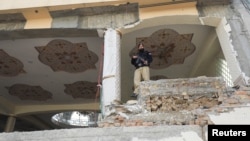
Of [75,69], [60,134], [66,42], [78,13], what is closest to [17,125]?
[75,69]

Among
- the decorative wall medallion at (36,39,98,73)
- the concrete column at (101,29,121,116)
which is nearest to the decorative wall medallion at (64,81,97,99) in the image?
the decorative wall medallion at (36,39,98,73)

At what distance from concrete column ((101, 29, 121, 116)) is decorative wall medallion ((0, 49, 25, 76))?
3.72m

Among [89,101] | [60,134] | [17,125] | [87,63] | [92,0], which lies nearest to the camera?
[60,134]

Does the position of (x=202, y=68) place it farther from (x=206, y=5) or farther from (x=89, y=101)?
(x=89, y=101)

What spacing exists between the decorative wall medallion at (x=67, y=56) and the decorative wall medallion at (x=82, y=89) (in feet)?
3.48

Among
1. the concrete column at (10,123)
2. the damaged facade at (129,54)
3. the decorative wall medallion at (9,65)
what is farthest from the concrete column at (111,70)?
the concrete column at (10,123)

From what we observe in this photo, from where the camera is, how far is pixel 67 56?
898cm

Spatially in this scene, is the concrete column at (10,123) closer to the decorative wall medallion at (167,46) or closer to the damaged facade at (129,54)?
the damaged facade at (129,54)

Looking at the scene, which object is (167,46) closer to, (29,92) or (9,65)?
(9,65)

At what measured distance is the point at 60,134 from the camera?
4199 mm

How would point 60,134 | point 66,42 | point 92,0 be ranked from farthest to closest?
point 66,42
point 92,0
point 60,134

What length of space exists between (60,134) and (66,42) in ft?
14.9

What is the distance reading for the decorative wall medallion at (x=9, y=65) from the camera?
29.2 ft

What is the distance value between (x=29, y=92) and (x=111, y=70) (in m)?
5.88
